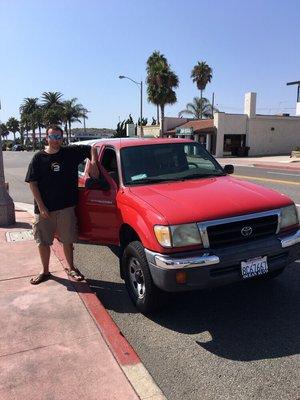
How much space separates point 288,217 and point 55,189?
2.68 meters

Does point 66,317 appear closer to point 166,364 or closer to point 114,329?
point 114,329

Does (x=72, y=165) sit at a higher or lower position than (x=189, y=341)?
higher

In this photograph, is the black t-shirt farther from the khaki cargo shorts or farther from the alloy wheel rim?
the alloy wheel rim

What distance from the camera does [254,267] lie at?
4207 mm

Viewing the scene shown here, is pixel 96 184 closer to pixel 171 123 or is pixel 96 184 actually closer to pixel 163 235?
pixel 163 235

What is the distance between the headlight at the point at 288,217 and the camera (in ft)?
14.9

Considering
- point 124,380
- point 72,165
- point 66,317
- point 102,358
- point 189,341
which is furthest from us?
point 72,165

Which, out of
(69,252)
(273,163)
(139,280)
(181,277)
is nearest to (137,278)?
(139,280)

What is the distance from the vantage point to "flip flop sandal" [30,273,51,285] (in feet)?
18.0

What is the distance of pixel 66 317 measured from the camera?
4.51 m

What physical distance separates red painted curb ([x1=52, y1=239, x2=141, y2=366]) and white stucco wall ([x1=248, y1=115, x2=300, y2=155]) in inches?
1572

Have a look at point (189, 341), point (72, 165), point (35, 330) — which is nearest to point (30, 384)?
point (35, 330)

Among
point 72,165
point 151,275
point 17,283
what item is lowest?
point 17,283

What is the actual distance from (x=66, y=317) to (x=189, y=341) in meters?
1.26
